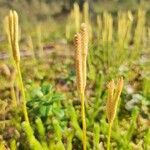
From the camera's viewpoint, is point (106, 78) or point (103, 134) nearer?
point (103, 134)

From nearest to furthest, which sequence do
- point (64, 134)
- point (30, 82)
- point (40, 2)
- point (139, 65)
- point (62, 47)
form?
point (64, 134), point (30, 82), point (139, 65), point (62, 47), point (40, 2)

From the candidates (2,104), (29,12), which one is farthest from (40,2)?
(2,104)

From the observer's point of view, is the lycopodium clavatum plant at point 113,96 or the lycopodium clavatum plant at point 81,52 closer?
the lycopodium clavatum plant at point 81,52

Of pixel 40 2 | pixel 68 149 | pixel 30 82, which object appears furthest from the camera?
pixel 40 2

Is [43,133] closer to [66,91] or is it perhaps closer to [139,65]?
[66,91]

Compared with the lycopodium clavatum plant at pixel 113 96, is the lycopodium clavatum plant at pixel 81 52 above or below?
above

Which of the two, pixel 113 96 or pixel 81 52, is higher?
pixel 81 52

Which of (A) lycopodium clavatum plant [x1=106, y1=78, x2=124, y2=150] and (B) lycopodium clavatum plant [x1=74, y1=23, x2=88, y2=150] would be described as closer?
(B) lycopodium clavatum plant [x1=74, y1=23, x2=88, y2=150]

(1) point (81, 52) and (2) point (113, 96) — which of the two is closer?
(1) point (81, 52)

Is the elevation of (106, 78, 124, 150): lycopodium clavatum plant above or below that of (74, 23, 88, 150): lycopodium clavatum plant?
below
